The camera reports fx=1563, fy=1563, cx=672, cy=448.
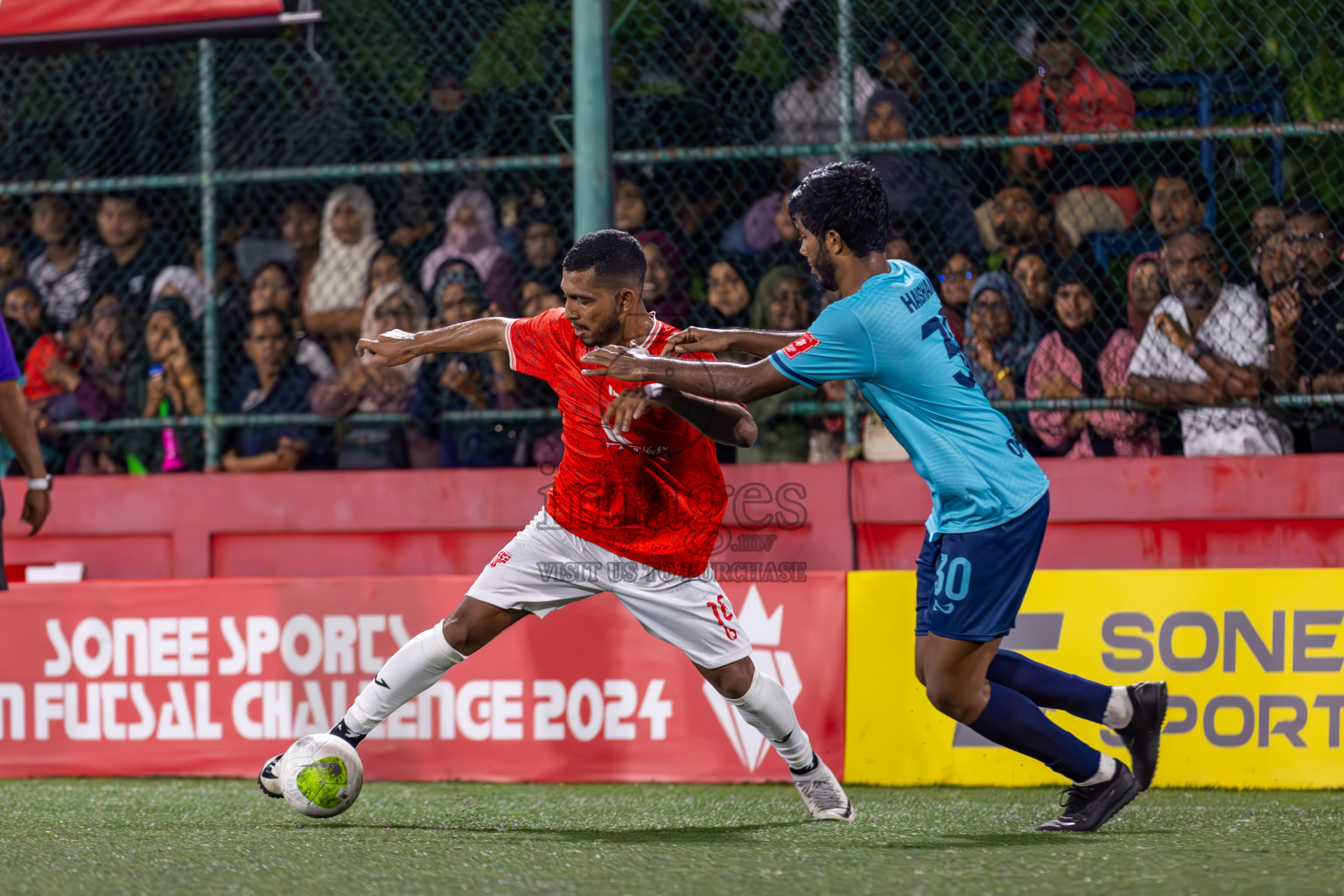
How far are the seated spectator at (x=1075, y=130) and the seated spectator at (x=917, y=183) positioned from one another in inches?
11.3

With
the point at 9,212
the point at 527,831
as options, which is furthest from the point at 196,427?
the point at 527,831

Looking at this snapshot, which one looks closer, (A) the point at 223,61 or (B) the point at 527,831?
(B) the point at 527,831

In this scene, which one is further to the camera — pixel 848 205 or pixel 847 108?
pixel 847 108

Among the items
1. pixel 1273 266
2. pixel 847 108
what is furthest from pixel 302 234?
pixel 1273 266

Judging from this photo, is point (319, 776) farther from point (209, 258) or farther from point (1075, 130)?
point (1075, 130)

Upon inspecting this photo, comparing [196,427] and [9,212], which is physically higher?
[9,212]

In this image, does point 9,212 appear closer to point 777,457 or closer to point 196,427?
point 196,427

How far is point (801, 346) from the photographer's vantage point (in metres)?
3.99

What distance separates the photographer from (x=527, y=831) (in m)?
4.58

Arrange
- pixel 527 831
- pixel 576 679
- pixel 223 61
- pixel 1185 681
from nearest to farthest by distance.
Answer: pixel 527 831 → pixel 1185 681 → pixel 576 679 → pixel 223 61

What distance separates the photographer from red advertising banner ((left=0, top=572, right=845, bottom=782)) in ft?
19.9

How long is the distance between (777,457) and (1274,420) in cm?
207

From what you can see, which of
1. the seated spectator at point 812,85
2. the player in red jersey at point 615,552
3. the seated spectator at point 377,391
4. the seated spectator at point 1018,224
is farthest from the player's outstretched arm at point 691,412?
the seated spectator at point 377,391

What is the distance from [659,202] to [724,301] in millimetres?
632
